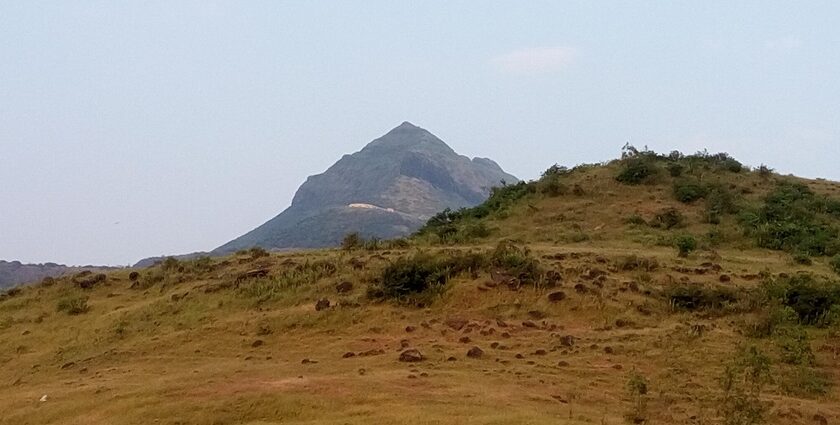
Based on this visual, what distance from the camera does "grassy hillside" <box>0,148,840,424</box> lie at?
35.6 ft

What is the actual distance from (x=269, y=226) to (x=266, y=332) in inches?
4195

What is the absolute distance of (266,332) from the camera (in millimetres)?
15812

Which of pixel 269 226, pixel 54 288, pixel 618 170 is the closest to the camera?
pixel 54 288

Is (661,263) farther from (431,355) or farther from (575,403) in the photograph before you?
(575,403)

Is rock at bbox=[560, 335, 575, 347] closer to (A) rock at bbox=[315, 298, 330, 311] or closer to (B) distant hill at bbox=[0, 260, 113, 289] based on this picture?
(A) rock at bbox=[315, 298, 330, 311]

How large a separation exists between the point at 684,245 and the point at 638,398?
11.7m

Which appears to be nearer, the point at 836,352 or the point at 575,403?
the point at 575,403

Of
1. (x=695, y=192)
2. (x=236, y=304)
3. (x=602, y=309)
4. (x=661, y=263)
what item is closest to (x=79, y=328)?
(x=236, y=304)

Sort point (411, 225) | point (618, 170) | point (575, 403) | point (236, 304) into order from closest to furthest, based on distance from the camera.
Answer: point (575, 403), point (236, 304), point (618, 170), point (411, 225)

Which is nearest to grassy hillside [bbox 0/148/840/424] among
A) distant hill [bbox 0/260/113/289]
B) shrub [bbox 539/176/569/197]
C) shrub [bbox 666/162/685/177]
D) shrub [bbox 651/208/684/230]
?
shrub [bbox 651/208/684/230]

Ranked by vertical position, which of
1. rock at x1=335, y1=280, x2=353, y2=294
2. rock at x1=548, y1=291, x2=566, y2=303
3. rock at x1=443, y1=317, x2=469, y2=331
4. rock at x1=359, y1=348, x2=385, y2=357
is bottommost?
rock at x1=359, y1=348, x2=385, y2=357

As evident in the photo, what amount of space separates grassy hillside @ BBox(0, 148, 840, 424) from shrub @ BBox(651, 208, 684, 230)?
140 cm

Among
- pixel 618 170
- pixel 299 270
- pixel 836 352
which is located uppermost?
pixel 618 170

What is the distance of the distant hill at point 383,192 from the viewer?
81.2 m
